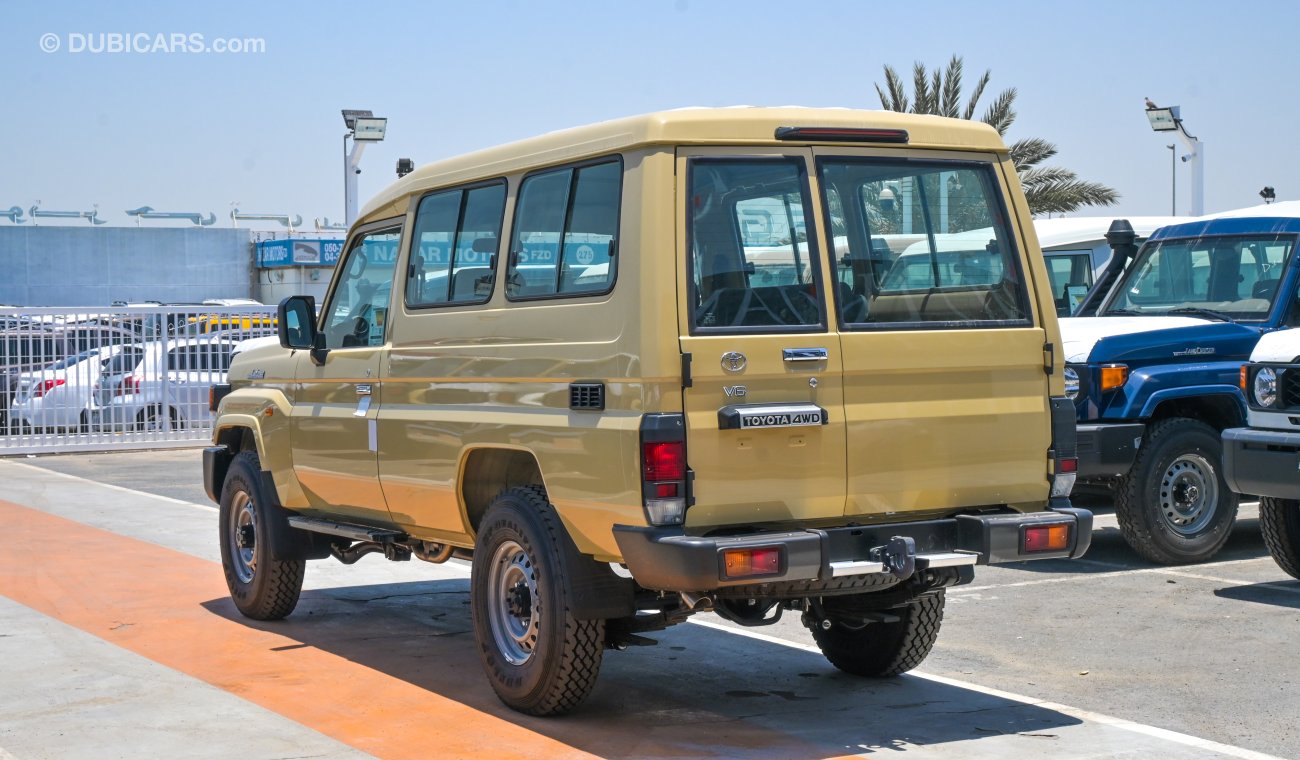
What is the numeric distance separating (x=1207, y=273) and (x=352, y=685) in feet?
23.9

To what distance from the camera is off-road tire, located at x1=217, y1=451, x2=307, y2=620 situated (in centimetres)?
895

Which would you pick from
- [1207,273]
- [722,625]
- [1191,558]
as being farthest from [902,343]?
[1207,273]

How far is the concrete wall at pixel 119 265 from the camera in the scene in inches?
2040

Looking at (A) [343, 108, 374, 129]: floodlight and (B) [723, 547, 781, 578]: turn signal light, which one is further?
(A) [343, 108, 374, 129]: floodlight

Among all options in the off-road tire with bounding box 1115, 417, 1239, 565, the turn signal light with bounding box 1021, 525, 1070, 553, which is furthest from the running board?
the off-road tire with bounding box 1115, 417, 1239, 565

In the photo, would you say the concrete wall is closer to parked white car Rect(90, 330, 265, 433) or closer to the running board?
parked white car Rect(90, 330, 265, 433)

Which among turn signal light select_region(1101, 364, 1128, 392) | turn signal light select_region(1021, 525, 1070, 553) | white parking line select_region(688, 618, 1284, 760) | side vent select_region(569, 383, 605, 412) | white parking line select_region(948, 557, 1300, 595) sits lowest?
white parking line select_region(688, 618, 1284, 760)

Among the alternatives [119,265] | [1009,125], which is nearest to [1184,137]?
[1009,125]

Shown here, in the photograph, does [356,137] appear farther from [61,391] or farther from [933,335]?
[933,335]

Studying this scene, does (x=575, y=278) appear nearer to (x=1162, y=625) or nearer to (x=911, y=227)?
(x=911, y=227)

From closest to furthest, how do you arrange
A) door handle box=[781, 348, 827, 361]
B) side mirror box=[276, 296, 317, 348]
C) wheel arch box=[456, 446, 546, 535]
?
door handle box=[781, 348, 827, 361]
wheel arch box=[456, 446, 546, 535]
side mirror box=[276, 296, 317, 348]

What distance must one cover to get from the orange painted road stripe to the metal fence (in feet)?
25.3

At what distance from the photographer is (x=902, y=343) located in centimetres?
636

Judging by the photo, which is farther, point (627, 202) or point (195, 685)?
point (195, 685)
